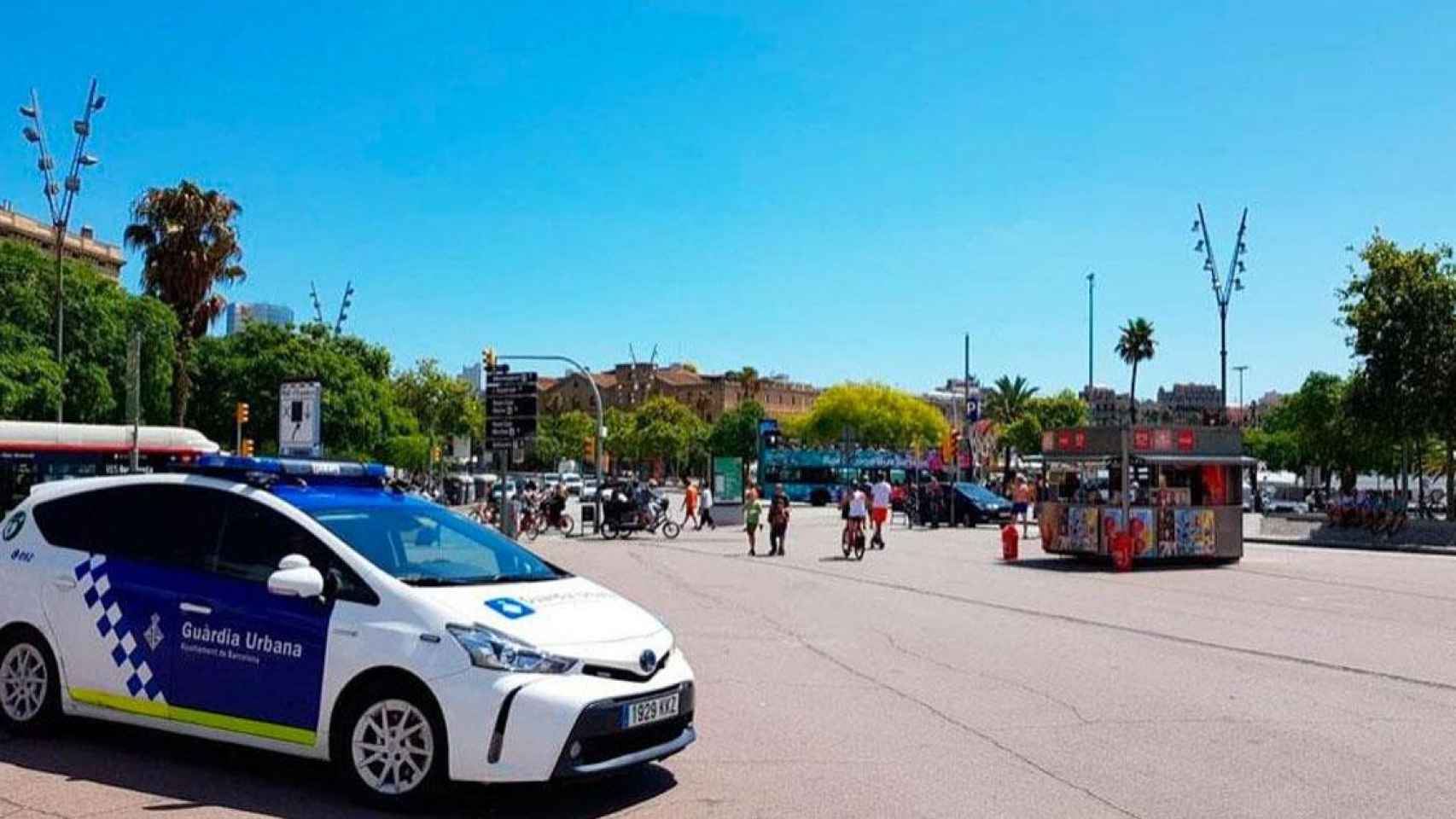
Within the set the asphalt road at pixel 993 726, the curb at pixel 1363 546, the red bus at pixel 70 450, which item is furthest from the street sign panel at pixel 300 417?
the curb at pixel 1363 546

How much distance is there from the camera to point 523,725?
5762 mm

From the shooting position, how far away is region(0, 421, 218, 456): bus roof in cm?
2955

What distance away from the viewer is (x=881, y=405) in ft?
358

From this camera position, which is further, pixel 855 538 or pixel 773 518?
pixel 773 518

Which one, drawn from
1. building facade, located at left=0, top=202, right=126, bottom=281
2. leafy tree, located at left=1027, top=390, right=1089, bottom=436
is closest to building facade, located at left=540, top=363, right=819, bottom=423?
leafy tree, located at left=1027, top=390, right=1089, bottom=436

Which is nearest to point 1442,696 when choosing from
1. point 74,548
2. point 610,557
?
point 74,548

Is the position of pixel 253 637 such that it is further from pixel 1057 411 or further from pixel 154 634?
pixel 1057 411

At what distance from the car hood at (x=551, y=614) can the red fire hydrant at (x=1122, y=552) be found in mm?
19070

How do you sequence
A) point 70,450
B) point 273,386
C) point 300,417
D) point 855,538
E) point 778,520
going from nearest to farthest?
point 300,417 < point 855,538 < point 778,520 < point 70,450 < point 273,386

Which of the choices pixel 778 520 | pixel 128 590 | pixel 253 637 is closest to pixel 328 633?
pixel 253 637

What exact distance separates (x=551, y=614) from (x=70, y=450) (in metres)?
29.1

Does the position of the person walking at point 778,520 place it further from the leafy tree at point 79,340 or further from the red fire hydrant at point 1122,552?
the leafy tree at point 79,340

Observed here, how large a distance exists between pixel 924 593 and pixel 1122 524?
761 cm

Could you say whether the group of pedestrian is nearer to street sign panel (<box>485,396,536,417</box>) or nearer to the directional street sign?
the directional street sign
